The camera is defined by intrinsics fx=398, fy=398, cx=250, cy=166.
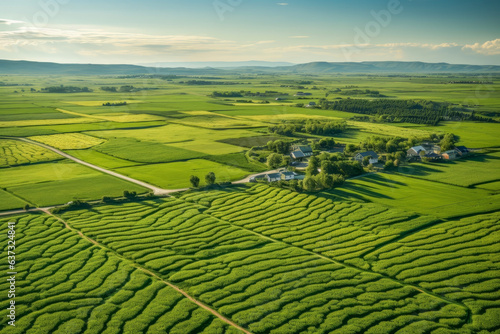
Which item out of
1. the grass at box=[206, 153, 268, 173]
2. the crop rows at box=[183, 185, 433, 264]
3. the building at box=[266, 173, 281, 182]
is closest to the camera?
the crop rows at box=[183, 185, 433, 264]

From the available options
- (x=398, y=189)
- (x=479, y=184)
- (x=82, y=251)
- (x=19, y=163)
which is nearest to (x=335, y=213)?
(x=398, y=189)

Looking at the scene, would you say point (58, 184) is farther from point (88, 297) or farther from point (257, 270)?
point (257, 270)

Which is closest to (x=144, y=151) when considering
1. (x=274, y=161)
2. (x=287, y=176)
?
(x=274, y=161)

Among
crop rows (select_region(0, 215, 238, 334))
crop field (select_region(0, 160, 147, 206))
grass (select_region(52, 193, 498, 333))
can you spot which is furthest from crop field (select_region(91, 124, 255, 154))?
crop rows (select_region(0, 215, 238, 334))

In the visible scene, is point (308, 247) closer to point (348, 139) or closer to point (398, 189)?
point (398, 189)

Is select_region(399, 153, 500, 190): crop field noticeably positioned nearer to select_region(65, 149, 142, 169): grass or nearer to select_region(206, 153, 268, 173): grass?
select_region(206, 153, 268, 173): grass
